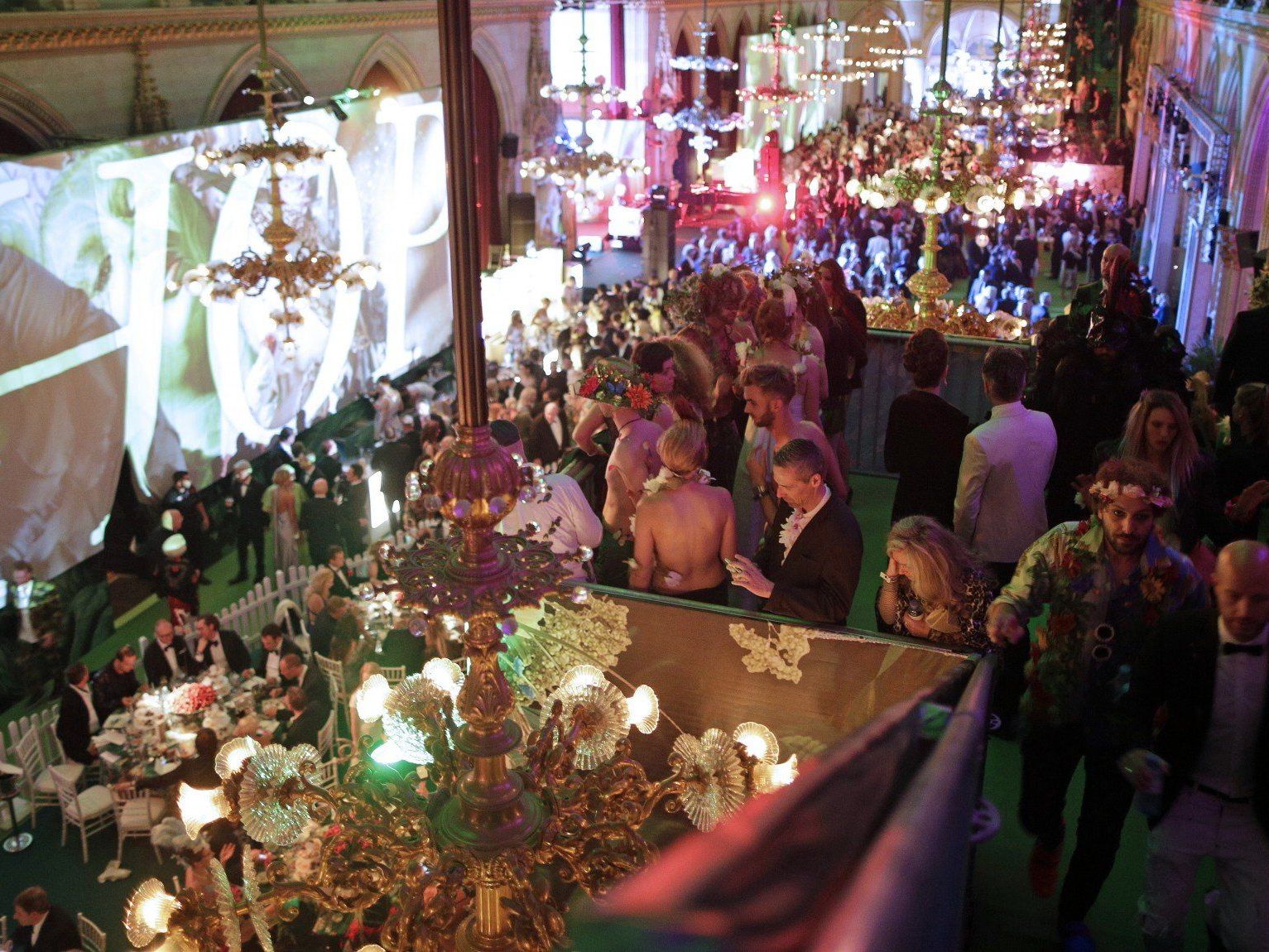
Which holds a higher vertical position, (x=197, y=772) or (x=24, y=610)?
(x=197, y=772)

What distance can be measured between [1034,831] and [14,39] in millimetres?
8912

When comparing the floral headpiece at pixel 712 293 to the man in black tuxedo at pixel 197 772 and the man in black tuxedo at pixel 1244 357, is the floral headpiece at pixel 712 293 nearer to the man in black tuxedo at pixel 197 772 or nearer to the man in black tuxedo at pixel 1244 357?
the man in black tuxedo at pixel 1244 357

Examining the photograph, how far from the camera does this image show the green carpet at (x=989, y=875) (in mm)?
→ 3580

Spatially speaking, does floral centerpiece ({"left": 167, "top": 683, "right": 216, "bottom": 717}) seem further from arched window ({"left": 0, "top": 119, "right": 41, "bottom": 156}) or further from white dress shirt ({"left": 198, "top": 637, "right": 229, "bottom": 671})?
arched window ({"left": 0, "top": 119, "right": 41, "bottom": 156})

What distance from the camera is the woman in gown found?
9.24m

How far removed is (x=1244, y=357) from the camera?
5.87 m

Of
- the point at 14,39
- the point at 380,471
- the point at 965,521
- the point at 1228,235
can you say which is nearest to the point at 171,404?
the point at 380,471

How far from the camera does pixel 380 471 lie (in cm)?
977

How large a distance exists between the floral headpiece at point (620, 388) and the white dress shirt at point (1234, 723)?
2.64m

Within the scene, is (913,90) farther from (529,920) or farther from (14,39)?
(529,920)

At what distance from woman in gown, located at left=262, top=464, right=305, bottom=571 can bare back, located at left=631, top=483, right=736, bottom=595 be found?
18.5 ft

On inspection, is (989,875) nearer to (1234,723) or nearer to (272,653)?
(1234,723)

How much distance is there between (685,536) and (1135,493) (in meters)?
1.58

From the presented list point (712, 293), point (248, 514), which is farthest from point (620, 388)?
point (248, 514)
